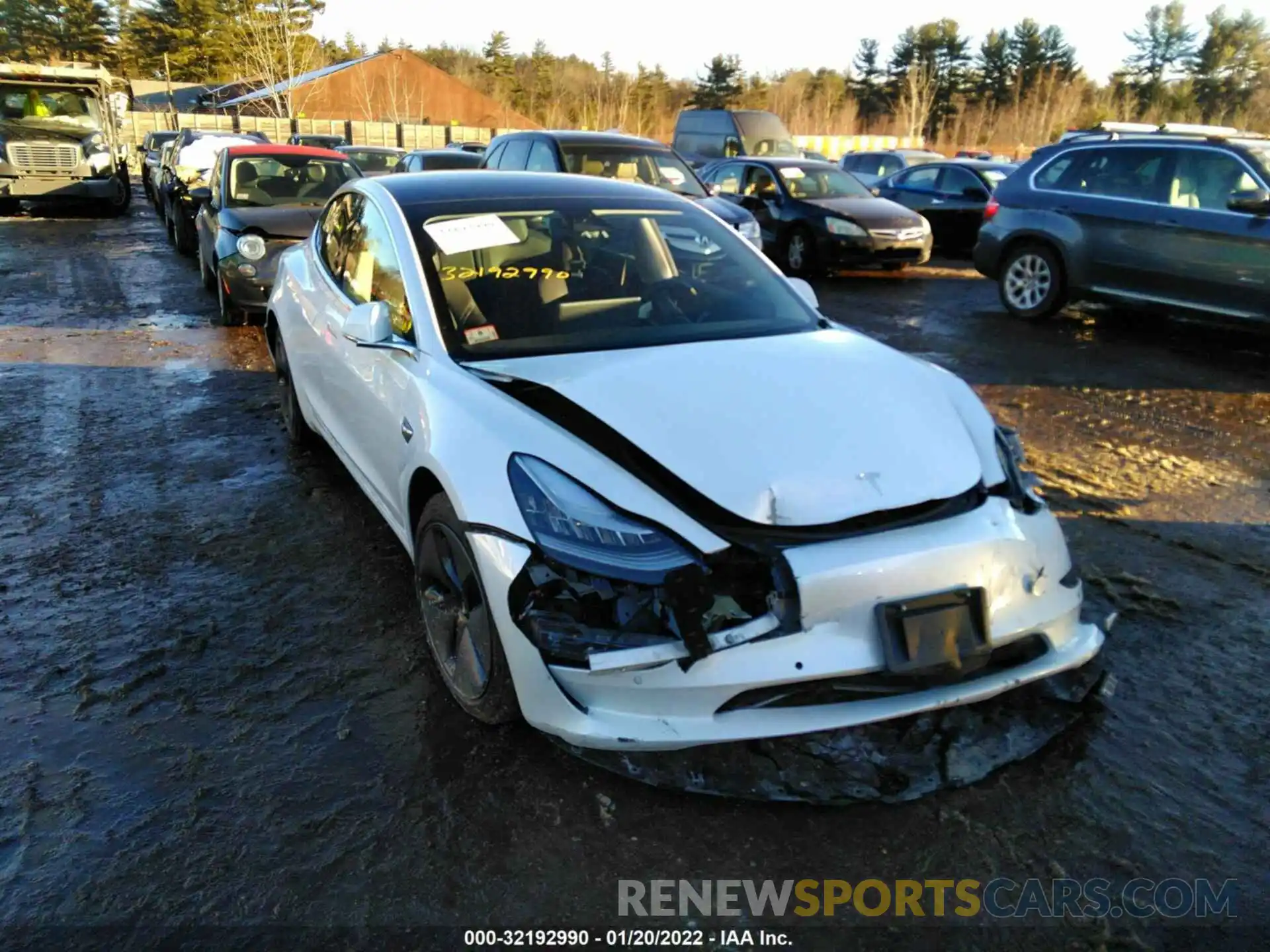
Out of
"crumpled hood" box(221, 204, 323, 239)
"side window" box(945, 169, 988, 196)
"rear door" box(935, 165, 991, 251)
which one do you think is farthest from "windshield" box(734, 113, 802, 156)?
"crumpled hood" box(221, 204, 323, 239)

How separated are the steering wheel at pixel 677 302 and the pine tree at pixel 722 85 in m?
73.8

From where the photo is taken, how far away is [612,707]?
7.96 feet

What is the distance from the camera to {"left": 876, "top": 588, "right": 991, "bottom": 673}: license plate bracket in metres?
2.35

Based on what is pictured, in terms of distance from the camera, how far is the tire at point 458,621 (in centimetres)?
269

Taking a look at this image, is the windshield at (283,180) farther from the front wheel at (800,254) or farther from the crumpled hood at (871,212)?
the crumpled hood at (871,212)

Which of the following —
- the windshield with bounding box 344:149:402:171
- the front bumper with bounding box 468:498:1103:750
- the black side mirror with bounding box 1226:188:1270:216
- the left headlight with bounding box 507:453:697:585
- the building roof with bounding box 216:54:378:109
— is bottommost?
the front bumper with bounding box 468:498:1103:750

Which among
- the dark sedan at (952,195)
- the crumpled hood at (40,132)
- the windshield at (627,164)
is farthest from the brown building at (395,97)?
the windshield at (627,164)

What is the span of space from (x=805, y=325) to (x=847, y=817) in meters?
1.90

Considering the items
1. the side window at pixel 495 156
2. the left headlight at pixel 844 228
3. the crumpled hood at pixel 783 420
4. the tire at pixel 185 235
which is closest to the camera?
the crumpled hood at pixel 783 420

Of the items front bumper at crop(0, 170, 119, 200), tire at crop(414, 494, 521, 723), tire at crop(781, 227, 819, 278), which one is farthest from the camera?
front bumper at crop(0, 170, 119, 200)

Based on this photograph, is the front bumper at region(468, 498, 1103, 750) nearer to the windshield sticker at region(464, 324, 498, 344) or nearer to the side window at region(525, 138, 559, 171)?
the windshield sticker at region(464, 324, 498, 344)

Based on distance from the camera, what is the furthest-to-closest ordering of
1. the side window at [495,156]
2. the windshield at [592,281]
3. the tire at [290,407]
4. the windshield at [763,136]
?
the windshield at [763,136], the side window at [495,156], the tire at [290,407], the windshield at [592,281]

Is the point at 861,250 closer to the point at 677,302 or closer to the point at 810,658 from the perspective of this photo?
the point at 677,302

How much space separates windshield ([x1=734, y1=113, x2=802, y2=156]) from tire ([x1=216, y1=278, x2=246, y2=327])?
12951 mm
